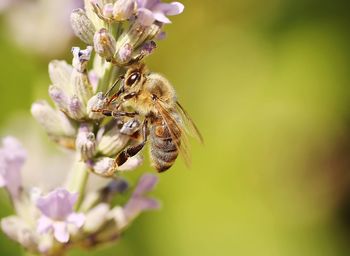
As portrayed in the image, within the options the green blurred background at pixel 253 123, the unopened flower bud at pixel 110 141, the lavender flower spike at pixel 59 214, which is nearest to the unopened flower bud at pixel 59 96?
the unopened flower bud at pixel 110 141

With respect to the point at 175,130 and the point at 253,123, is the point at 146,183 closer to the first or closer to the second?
the point at 175,130

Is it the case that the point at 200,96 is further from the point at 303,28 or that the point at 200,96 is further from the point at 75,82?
the point at 75,82

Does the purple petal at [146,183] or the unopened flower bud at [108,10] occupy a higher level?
the unopened flower bud at [108,10]

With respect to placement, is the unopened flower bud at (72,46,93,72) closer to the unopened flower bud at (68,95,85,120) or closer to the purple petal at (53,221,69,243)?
the unopened flower bud at (68,95,85,120)

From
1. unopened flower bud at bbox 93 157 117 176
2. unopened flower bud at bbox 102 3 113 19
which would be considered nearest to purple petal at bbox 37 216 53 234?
unopened flower bud at bbox 93 157 117 176

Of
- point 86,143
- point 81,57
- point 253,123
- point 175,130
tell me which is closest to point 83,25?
point 81,57

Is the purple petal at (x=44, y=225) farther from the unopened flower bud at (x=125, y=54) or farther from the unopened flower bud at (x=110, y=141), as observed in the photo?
the unopened flower bud at (x=125, y=54)

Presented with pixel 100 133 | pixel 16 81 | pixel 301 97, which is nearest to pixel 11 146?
pixel 100 133
